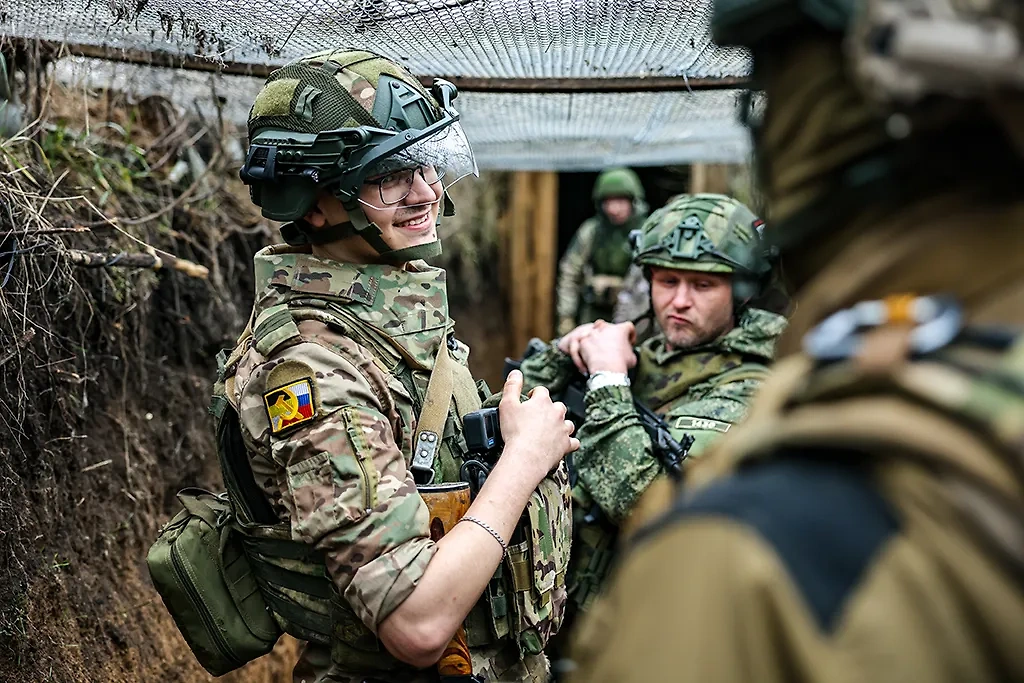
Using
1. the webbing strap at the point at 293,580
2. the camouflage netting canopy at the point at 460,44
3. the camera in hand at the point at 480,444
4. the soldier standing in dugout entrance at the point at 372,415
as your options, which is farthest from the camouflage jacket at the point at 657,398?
the webbing strap at the point at 293,580

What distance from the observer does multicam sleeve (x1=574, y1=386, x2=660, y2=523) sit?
3338 mm

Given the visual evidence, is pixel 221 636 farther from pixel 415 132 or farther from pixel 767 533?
pixel 767 533

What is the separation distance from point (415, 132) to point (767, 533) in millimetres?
1757

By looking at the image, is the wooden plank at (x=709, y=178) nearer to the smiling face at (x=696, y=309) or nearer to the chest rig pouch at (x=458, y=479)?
the smiling face at (x=696, y=309)

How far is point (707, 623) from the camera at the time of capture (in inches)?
35.5

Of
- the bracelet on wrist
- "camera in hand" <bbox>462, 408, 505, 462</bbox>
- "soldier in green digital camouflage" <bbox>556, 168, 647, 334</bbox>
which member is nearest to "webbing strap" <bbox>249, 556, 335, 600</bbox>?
the bracelet on wrist

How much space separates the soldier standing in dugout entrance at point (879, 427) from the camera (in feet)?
2.85

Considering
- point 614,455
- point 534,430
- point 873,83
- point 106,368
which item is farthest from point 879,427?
point 106,368

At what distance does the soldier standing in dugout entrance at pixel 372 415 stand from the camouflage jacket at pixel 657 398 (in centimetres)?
73

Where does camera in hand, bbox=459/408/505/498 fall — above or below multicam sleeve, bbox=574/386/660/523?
above

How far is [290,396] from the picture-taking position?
6.97 feet

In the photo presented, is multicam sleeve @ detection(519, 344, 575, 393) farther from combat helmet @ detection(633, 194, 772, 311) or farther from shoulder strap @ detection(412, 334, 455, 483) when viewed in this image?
shoulder strap @ detection(412, 334, 455, 483)

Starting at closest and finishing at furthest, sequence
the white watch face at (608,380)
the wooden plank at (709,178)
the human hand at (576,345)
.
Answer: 1. the white watch face at (608,380)
2. the human hand at (576,345)
3. the wooden plank at (709,178)

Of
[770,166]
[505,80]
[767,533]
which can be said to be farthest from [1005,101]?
[505,80]
